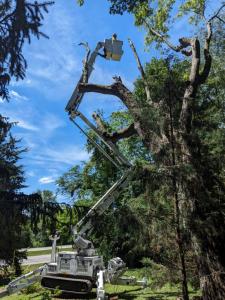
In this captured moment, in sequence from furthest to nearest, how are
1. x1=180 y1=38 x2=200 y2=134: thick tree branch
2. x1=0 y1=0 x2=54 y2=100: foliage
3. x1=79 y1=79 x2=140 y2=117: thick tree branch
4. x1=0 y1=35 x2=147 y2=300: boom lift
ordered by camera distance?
1. x1=0 y1=35 x2=147 y2=300: boom lift
2. x1=79 y1=79 x2=140 y2=117: thick tree branch
3. x1=180 y1=38 x2=200 y2=134: thick tree branch
4. x1=0 y1=0 x2=54 y2=100: foliage

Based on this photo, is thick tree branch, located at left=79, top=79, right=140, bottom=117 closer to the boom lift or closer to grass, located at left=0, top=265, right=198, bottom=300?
the boom lift

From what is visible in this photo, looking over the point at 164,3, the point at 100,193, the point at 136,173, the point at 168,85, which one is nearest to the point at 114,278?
the point at 136,173

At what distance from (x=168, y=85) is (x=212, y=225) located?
2810 millimetres

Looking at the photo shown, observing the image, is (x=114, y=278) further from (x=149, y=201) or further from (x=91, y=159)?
(x=91, y=159)

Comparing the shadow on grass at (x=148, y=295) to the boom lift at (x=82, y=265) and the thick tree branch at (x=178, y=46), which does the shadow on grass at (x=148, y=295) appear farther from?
the thick tree branch at (x=178, y=46)

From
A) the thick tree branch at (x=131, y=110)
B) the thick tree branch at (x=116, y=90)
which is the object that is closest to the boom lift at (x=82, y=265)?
the thick tree branch at (x=116, y=90)

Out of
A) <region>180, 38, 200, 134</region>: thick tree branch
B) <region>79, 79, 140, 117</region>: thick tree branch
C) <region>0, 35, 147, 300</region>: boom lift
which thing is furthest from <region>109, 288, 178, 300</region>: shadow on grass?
<region>79, 79, 140, 117</region>: thick tree branch

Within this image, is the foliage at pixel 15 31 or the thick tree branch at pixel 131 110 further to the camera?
the thick tree branch at pixel 131 110

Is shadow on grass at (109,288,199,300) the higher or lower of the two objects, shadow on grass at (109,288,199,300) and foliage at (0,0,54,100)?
the lower

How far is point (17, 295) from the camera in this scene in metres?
11.9

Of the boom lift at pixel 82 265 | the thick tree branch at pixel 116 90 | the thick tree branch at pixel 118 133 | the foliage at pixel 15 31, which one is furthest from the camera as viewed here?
the boom lift at pixel 82 265

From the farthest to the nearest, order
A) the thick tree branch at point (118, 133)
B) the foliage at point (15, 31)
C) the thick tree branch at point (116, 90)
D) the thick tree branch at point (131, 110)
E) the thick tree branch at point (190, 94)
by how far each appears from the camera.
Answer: the thick tree branch at point (118, 133) → the thick tree branch at point (116, 90) → the thick tree branch at point (190, 94) → the thick tree branch at point (131, 110) → the foliage at point (15, 31)

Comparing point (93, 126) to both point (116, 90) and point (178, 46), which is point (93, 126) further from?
point (178, 46)

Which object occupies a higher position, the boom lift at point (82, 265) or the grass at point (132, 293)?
the boom lift at point (82, 265)
